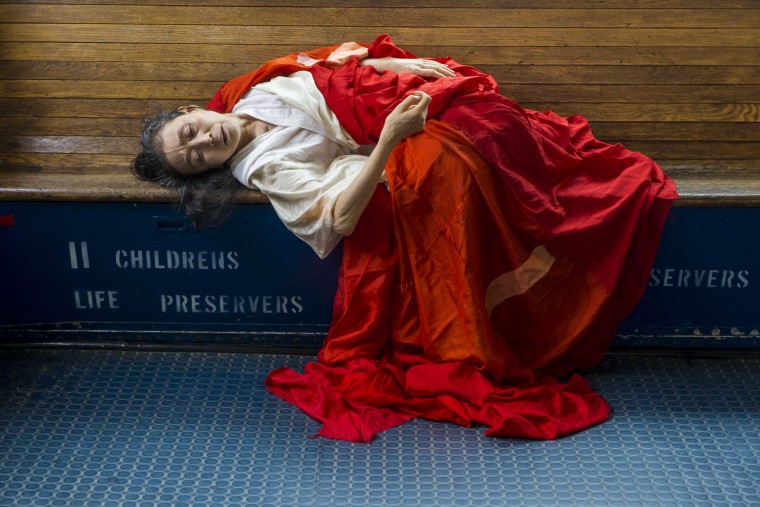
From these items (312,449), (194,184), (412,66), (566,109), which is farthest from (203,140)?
(566,109)

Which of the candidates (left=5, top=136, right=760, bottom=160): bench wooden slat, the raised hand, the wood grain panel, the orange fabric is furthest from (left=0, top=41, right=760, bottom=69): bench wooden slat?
the raised hand

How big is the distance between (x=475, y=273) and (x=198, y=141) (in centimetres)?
88

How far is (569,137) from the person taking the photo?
2.68 meters

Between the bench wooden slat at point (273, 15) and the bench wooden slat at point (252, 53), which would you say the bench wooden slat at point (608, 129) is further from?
the bench wooden slat at point (273, 15)

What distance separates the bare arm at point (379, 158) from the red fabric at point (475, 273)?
4.3 inches

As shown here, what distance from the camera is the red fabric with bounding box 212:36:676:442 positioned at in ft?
7.82

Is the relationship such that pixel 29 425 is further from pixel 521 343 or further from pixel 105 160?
pixel 521 343

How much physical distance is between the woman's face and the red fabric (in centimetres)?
39

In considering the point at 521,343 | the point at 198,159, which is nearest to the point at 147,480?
the point at 198,159

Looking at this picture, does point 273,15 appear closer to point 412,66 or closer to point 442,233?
point 412,66

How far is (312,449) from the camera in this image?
2.22 meters

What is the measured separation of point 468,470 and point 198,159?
3.86 feet

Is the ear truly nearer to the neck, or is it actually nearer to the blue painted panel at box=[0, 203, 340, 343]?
the neck

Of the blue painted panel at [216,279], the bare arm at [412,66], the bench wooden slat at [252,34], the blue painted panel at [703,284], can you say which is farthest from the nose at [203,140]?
the blue painted panel at [703,284]
